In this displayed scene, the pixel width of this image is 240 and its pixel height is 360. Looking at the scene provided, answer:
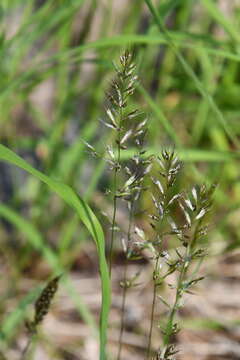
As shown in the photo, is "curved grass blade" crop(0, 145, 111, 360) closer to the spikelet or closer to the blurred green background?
the spikelet

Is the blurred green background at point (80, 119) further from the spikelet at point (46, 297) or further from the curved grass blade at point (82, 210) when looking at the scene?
the curved grass blade at point (82, 210)

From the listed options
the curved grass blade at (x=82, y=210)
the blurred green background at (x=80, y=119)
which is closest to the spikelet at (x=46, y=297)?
the curved grass blade at (x=82, y=210)

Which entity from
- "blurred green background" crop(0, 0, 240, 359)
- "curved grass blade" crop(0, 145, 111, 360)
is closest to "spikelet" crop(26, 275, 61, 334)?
"curved grass blade" crop(0, 145, 111, 360)

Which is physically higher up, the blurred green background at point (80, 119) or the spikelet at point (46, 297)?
the blurred green background at point (80, 119)

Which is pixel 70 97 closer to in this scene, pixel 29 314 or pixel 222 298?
pixel 29 314

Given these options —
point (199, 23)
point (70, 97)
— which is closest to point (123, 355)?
point (70, 97)

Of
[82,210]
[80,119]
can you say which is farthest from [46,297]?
[80,119]

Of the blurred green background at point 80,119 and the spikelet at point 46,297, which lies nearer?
the spikelet at point 46,297

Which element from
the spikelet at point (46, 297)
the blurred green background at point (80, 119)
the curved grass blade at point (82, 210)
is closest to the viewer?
the curved grass blade at point (82, 210)

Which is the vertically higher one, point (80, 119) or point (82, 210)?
point (80, 119)

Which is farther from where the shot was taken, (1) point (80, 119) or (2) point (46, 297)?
(1) point (80, 119)

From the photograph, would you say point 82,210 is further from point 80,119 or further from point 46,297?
Result: point 80,119
